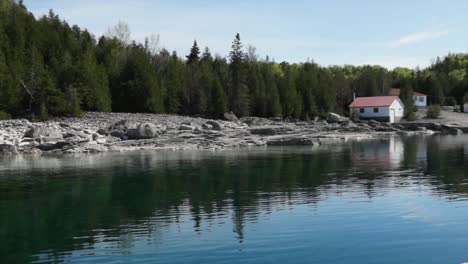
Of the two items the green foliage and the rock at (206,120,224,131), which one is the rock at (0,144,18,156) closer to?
the rock at (206,120,224,131)

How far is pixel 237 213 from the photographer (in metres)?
21.7

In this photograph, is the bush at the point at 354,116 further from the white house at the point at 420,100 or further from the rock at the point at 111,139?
the rock at the point at 111,139

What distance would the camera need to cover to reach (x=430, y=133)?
3280 inches

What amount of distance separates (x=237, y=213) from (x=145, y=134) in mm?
44264

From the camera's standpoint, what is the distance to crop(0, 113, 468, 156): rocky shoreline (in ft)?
182

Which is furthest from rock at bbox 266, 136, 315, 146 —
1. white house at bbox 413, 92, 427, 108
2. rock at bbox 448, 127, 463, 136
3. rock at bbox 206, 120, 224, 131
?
white house at bbox 413, 92, 427, 108

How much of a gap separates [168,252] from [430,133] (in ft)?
247

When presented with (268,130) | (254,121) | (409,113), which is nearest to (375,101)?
(409,113)

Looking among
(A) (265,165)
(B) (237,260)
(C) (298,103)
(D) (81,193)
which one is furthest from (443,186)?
(C) (298,103)

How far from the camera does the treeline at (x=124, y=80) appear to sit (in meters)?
74.6

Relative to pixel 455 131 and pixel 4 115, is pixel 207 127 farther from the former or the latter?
pixel 455 131

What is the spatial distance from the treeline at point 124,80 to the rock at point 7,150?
16.7m

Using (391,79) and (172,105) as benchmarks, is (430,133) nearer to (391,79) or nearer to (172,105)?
(172,105)

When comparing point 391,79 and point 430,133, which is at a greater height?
point 391,79
